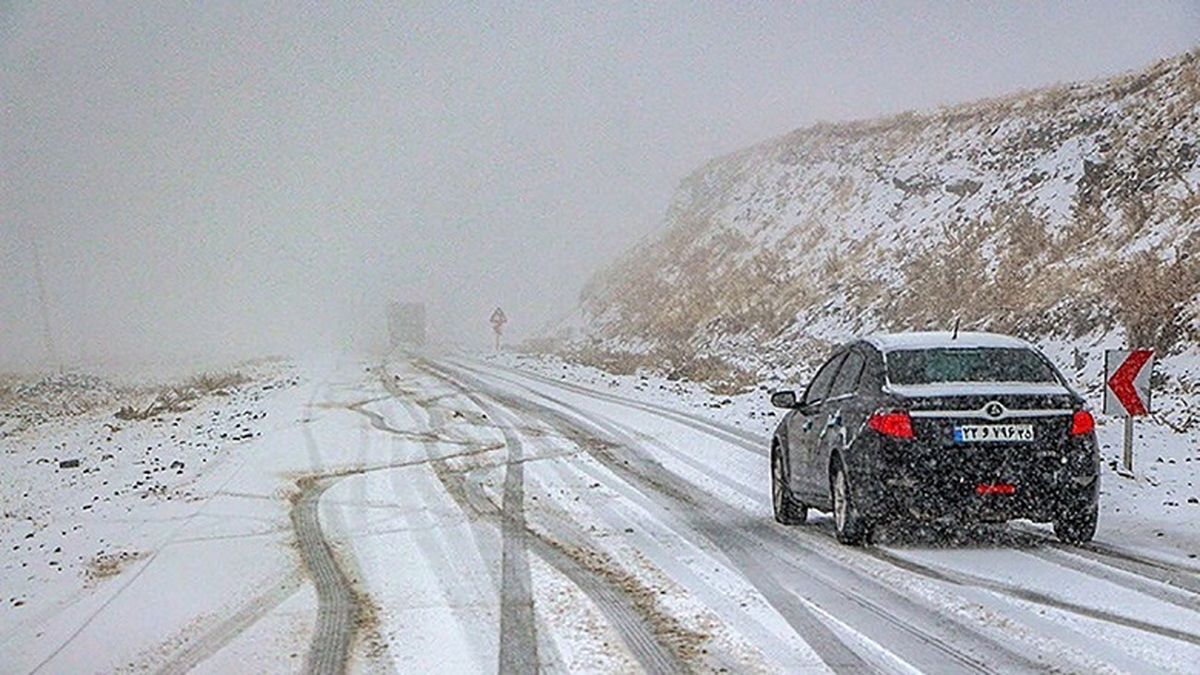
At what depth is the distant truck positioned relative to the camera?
61.0m

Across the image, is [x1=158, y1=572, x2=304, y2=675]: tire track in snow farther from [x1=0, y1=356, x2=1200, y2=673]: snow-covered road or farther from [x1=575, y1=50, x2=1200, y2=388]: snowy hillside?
[x1=575, y1=50, x2=1200, y2=388]: snowy hillside

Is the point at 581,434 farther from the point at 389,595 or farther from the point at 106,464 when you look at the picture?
the point at 389,595

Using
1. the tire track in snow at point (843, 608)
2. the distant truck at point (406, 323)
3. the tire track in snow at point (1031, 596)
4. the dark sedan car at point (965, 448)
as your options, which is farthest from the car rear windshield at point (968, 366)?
the distant truck at point (406, 323)

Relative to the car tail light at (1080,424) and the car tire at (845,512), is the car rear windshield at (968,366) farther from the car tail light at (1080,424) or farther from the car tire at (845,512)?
the car tire at (845,512)

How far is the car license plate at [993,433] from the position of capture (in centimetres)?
725

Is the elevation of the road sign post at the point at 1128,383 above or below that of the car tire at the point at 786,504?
above

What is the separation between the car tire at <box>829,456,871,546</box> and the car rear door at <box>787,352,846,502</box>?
0.28 metres

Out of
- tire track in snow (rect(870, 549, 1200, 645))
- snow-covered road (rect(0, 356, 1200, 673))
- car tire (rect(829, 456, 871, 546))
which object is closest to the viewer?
snow-covered road (rect(0, 356, 1200, 673))

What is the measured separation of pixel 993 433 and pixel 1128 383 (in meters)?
3.96

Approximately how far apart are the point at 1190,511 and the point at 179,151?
190064 millimetres

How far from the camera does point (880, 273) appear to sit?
3088 cm

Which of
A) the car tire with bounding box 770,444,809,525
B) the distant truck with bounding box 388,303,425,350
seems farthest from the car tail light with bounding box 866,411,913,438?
the distant truck with bounding box 388,303,425,350

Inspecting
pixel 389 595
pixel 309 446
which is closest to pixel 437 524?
pixel 389 595

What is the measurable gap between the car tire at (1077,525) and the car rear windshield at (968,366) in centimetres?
102
